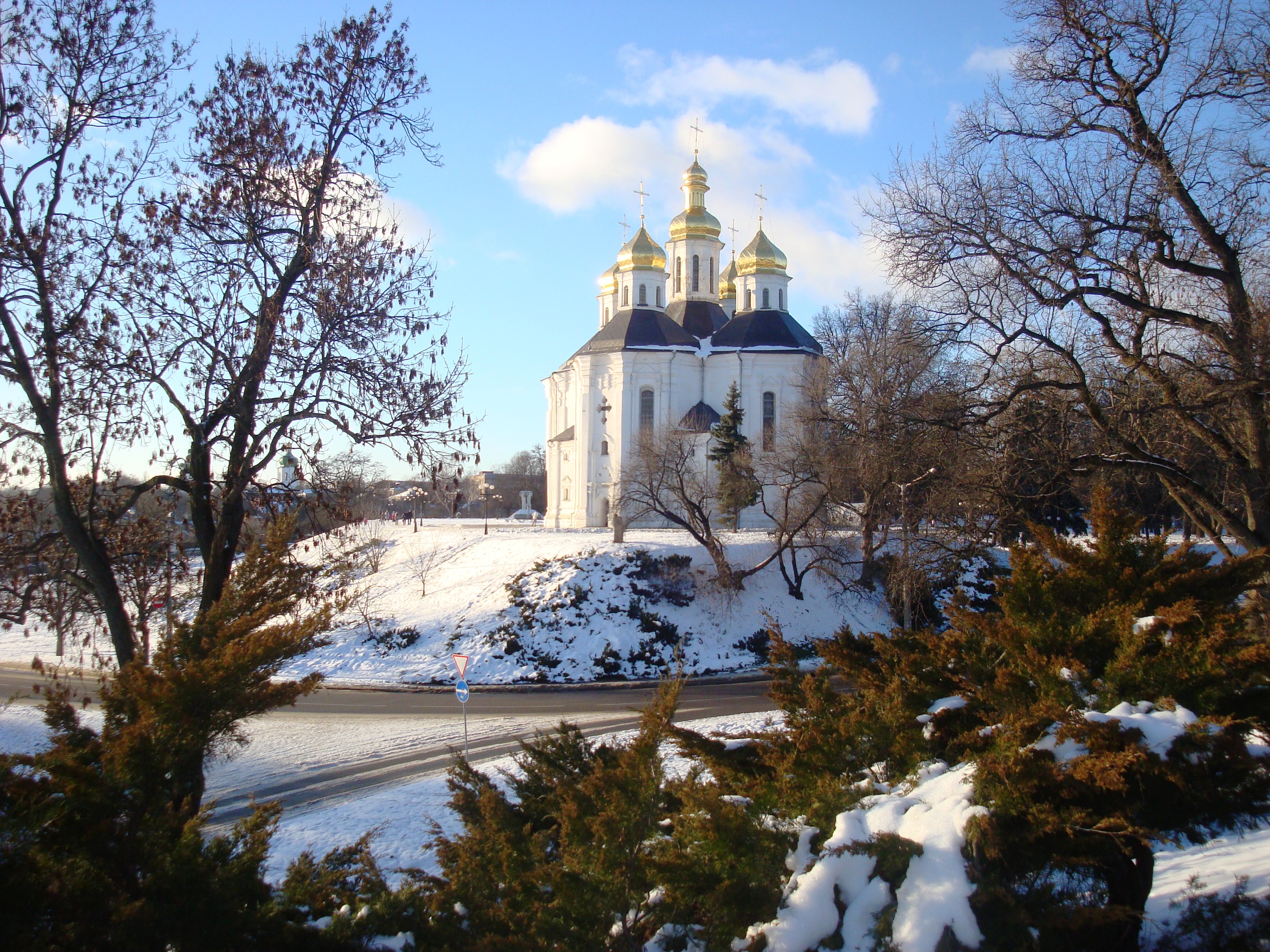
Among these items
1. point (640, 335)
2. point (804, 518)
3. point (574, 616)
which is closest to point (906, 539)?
point (804, 518)

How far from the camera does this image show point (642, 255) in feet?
165

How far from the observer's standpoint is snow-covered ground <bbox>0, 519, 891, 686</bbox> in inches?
1039

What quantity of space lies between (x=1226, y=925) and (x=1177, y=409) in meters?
5.09

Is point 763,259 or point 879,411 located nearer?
point 879,411

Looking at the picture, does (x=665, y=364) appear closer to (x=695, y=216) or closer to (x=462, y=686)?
(x=695, y=216)

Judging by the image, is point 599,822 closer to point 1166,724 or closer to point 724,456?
point 1166,724

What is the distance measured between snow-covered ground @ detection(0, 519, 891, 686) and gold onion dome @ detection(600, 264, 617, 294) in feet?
86.7

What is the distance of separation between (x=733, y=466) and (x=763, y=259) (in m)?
23.4

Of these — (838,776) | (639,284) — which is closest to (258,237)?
(838,776)

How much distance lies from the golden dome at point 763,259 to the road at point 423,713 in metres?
32.4

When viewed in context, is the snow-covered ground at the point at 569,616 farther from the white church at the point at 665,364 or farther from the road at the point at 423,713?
the white church at the point at 665,364

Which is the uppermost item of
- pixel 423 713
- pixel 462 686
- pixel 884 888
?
pixel 884 888

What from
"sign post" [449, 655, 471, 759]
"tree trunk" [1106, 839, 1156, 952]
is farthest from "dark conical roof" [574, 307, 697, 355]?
"tree trunk" [1106, 839, 1156, 952]

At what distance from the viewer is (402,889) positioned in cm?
417
